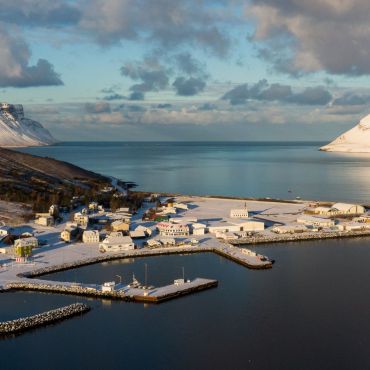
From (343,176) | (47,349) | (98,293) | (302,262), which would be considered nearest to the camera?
(47,349)

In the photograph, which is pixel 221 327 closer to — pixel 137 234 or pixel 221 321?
pixel 221 321

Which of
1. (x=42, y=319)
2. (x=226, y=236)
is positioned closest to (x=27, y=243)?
(x=42, y=319)

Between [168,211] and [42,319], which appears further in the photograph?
[168,211]

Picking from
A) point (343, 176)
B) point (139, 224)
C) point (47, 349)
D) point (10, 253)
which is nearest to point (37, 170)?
point (139, 224)

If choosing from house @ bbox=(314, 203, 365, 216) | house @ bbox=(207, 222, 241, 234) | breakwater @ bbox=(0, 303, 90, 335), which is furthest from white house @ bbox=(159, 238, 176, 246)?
house @ bbox=(314, 203, 365, 216)

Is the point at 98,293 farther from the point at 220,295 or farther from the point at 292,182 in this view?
the point at 292,182

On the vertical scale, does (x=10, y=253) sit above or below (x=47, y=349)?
above
